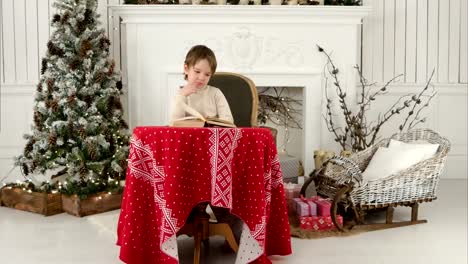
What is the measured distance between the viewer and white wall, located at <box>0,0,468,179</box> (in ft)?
20.7

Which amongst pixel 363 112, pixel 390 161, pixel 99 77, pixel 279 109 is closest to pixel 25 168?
pixel 99 77

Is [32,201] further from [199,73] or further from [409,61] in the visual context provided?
[409,61]

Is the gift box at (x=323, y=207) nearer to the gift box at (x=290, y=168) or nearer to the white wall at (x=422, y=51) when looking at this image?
the gift box at (x=290, y=168)

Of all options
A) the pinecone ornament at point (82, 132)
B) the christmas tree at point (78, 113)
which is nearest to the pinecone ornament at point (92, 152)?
the christmas tree at point (78, 113)

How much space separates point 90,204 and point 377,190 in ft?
7.73

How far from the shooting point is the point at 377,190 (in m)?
4.39

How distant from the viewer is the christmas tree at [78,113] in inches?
199

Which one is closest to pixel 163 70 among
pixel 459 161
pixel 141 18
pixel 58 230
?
pixel 141 18

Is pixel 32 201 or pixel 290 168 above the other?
pixel 290 168

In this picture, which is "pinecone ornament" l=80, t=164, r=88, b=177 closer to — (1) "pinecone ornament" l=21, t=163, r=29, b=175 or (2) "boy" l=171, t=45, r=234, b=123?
(1) "pinecone ornament" l=21, t=163, r=29, b=175

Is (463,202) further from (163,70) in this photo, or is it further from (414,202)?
(163,70)

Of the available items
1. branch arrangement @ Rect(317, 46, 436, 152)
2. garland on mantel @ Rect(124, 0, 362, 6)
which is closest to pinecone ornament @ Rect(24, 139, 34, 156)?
garland on mantel @ Rect(124, 0, 362, 6)

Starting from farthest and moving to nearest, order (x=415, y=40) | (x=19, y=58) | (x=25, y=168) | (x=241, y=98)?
(x=415, y=40), (x=19, y=58), (x=25, y=168), (x=241, y=98)

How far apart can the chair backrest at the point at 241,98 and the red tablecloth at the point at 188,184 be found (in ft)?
3.17
